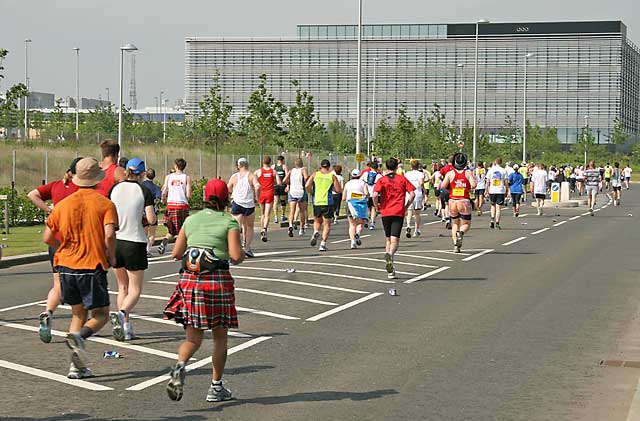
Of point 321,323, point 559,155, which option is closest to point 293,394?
point 321,323

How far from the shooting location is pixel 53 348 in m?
10.2

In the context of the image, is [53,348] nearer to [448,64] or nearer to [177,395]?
[177,395]

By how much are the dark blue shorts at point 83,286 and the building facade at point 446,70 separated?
366 feet

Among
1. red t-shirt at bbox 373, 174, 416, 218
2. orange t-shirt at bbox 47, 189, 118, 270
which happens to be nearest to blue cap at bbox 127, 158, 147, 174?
orange t-shirt at bbox 47, 189, 118, 270

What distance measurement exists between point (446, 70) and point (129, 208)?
113 meters

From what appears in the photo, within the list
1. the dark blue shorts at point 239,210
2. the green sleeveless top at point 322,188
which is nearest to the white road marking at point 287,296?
the dark blue shorts at point 239,210

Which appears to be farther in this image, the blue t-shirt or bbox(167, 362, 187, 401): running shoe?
the blue t-shirt

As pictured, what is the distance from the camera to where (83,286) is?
870cm

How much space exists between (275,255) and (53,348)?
35.1 feet

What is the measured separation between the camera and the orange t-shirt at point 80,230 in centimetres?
868

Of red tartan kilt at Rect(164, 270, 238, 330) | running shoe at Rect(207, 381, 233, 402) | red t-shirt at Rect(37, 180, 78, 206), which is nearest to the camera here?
red tartan kilt at Rect(164, 270, 238, 330)

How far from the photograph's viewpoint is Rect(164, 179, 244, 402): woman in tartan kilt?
7797 mm

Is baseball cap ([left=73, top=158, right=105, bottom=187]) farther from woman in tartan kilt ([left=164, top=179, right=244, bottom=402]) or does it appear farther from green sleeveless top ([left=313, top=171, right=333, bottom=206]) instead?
green sleeveless top ([left=313, top=171, right=333, bottom=206])

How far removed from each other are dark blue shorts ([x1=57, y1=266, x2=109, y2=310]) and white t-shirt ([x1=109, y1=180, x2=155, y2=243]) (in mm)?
1851
